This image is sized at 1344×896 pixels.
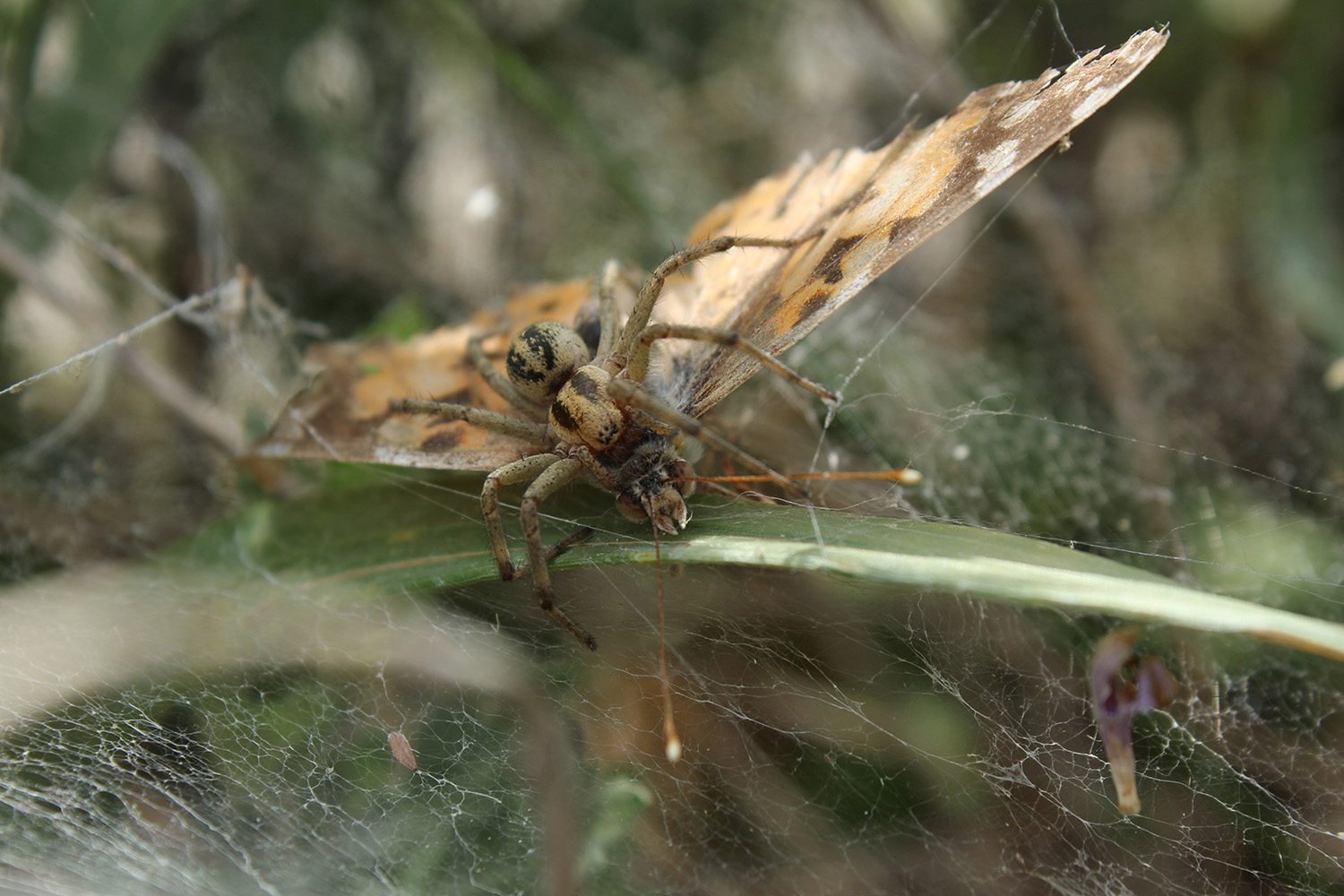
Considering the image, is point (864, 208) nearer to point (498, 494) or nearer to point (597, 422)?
point (597, 422)

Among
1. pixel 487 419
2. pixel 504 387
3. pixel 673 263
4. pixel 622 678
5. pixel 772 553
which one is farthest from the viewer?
pixel 504 387

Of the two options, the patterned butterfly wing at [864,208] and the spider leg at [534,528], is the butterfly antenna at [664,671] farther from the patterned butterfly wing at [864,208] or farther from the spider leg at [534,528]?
the patterned butterfly wing at [864,208]

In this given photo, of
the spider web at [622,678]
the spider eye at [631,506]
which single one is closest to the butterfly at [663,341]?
the spider eye at [631,506]

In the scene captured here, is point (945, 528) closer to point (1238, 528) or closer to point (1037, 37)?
point (1238, 528)

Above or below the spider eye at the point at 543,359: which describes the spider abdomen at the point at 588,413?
below

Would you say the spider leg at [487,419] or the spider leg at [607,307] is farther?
the spider leg at [607,307]

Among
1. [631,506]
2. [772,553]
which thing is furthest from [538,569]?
[772,553]

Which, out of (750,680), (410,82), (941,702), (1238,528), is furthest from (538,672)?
(410,82)
